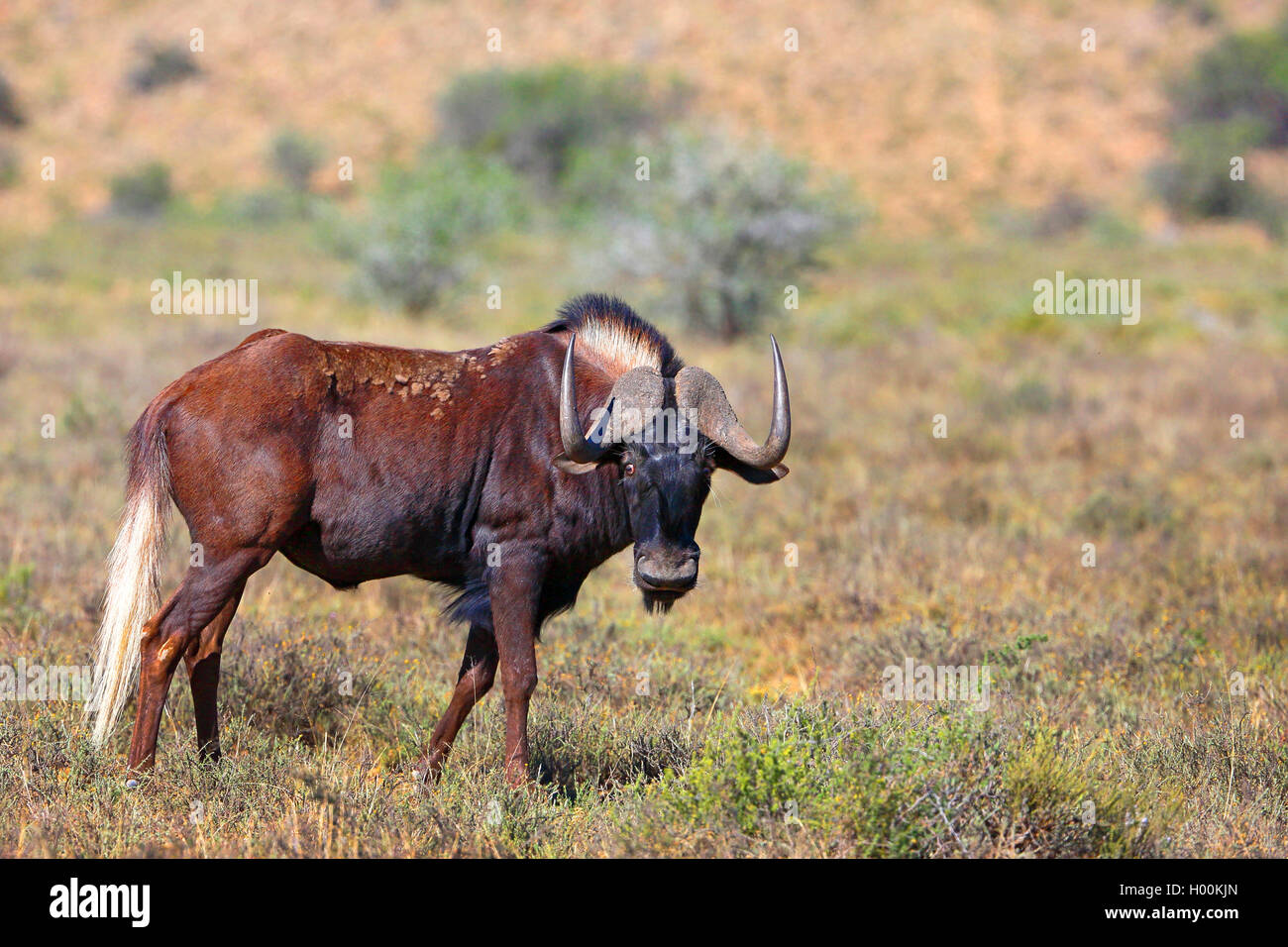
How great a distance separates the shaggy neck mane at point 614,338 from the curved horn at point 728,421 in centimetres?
41

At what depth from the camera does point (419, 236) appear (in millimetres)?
22125

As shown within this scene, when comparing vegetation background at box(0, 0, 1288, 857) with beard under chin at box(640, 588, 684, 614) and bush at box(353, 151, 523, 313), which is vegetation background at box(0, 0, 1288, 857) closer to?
bush at box(353, 151, 523, 313)

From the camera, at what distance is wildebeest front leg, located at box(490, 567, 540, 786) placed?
4.99m

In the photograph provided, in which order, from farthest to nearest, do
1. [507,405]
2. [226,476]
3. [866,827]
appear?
[507,405] → [226,476] → [866,827]

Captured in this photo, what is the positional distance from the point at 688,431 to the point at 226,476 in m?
1.78

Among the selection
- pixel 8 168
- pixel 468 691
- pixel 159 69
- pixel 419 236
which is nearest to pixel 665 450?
pixel 468 691

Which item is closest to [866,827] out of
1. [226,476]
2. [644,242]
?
[226,476]

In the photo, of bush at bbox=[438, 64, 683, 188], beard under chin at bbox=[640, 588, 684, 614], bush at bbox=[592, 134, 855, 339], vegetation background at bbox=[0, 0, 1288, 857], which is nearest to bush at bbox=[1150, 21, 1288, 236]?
vegetation background at bbox=[0, 0, 1288, 857]

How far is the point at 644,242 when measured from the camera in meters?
20.9

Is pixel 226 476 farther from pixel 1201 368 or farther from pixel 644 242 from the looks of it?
pixel 644 242

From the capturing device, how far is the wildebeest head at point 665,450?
474 cm

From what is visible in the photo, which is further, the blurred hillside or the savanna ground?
the blurred hillside

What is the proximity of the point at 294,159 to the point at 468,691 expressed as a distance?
135 ft

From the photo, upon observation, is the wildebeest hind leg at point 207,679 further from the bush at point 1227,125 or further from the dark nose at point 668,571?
the bush at point 1227,125
